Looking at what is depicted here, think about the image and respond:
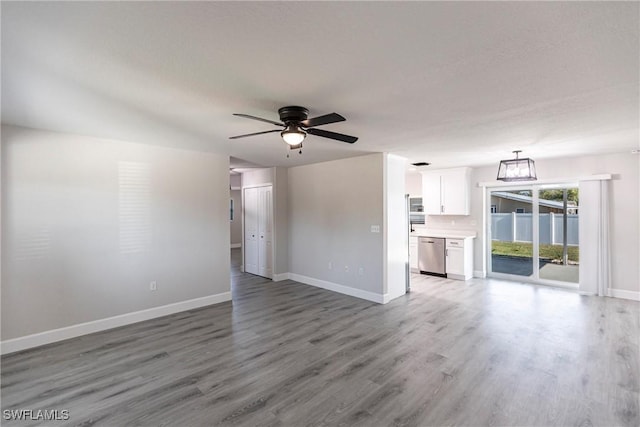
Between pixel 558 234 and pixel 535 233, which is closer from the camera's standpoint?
pixel 558 234

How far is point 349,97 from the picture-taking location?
2.60 metres

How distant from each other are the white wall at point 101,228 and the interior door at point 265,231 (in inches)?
64.1

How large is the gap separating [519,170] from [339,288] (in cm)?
352

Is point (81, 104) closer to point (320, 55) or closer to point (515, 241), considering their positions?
point (320, 55)

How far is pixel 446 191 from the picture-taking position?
7.09 metres

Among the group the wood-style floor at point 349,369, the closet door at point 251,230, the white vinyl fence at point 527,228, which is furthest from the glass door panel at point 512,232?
the closet door at point 251,230

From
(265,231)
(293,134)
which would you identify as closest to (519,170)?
(293,134)

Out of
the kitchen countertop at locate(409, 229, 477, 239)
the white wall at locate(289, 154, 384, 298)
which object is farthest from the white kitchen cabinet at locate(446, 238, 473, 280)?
the white wall at locate(289, 154, 384, 298)

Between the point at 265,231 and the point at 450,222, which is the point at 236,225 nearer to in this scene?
the point at 265,231

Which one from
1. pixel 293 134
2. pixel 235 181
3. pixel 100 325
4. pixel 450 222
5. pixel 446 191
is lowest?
pixel 100 325

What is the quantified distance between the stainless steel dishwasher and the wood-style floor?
210 cm

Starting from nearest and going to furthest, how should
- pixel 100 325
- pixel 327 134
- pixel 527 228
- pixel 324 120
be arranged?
pixel 324 120 < pixel 327 134 < pixel 100 325 < pixel 527 228

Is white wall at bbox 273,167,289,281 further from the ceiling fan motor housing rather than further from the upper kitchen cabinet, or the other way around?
the ceiling fan motor housing

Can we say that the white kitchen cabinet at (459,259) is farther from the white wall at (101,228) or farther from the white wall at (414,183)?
the white wall at (101,228)
